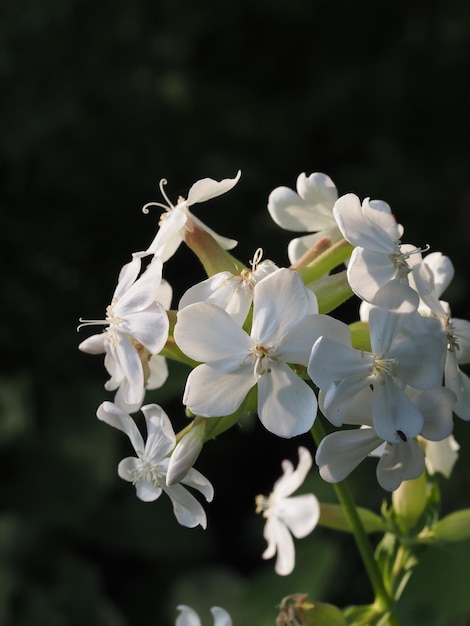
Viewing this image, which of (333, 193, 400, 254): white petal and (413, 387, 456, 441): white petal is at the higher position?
(333, 193, 400, 254): white petal

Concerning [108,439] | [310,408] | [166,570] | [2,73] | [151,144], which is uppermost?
[2,73]

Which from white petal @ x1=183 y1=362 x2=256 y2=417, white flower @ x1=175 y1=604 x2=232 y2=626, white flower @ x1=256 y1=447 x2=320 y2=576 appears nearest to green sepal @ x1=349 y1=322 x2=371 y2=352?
white petal @ x1=183 y1=362 x2=256 y2=417

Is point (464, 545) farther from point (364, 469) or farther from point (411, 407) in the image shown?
point (411, 407)

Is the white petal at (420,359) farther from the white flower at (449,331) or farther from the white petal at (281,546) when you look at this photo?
the white petal at (281,546)

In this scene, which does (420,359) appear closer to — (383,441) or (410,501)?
(383,441)

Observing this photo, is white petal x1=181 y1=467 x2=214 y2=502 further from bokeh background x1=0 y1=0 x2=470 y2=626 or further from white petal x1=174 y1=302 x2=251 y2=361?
bokeh background x1=0 y1=0 x2=470 y2=626

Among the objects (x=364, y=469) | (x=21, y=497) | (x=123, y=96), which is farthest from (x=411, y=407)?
(x=123, y=96)
